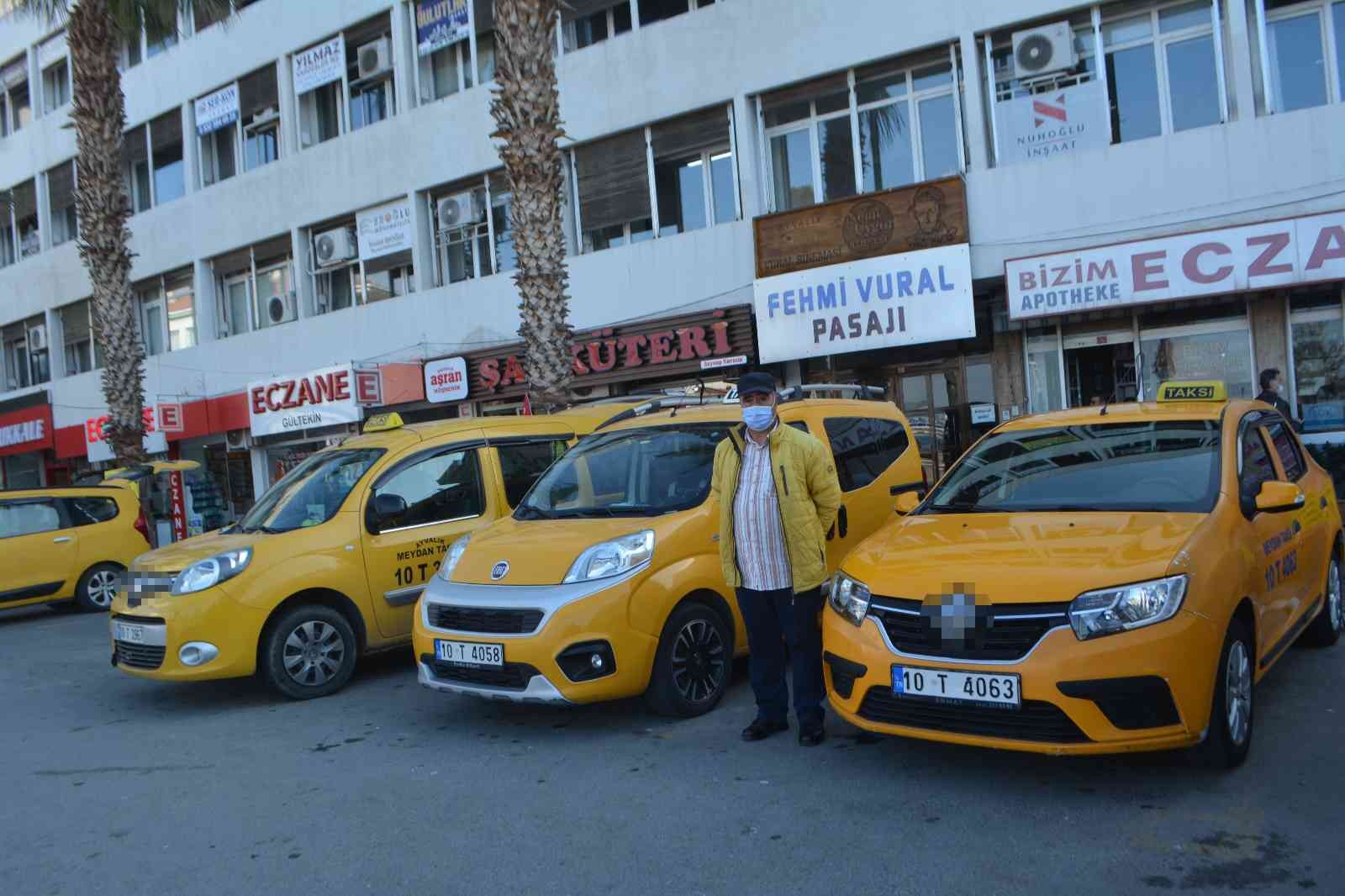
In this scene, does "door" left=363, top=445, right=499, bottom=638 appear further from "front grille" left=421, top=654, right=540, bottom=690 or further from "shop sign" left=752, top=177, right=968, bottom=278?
"shop sign" left=752, top=177, right=968, bottom=278

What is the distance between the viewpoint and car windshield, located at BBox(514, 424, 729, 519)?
629 cm

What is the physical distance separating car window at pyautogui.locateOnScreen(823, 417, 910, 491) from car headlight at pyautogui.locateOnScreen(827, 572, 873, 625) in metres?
1.98

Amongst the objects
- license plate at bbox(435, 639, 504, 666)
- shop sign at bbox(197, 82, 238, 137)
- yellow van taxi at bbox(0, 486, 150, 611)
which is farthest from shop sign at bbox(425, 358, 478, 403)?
license plate at bbox(435, 639, 504, 666)

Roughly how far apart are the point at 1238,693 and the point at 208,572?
586cm

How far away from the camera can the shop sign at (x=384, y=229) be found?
2008 centimetres

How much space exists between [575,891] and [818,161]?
1342 cm

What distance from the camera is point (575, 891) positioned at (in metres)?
3.73

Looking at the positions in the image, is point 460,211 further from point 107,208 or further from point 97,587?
point 97,587

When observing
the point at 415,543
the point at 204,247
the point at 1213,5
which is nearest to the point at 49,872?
the point at 415,543

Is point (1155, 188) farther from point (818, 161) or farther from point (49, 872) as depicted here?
point (49, 872)

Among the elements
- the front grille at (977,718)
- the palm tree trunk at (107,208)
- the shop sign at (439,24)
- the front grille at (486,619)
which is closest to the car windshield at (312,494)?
the front grille at (486,619)

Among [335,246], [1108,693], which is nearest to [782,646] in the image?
[1108,693]

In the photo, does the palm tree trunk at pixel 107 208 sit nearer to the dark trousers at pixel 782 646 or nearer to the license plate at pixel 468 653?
the license plate at pixel 468 653

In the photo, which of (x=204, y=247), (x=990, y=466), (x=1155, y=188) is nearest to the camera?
(x=990, y=466)
